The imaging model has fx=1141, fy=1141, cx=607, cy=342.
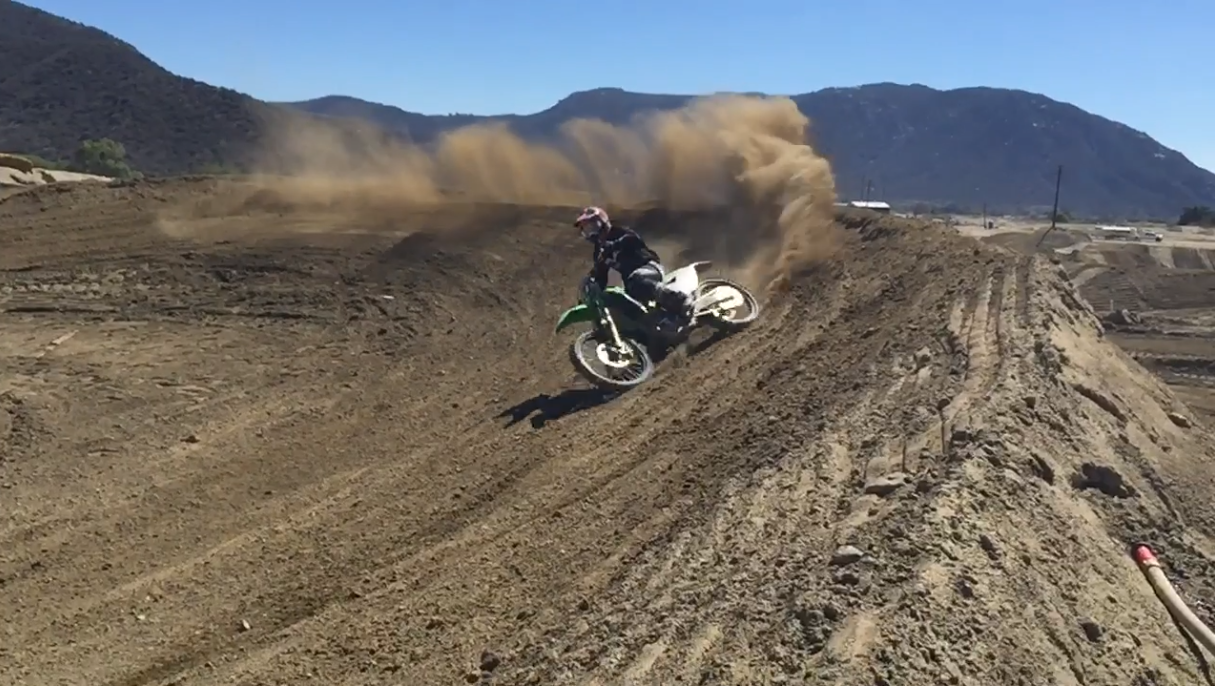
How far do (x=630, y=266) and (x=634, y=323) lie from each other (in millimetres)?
723

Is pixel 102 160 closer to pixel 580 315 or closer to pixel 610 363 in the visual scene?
pixel 580 315

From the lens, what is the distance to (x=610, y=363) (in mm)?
12383

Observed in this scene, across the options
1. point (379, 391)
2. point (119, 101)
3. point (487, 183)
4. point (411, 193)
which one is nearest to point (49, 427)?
point (379, 391)

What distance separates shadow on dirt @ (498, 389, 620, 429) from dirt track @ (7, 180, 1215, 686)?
0.08m

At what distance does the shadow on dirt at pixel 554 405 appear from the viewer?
1166 centimetres

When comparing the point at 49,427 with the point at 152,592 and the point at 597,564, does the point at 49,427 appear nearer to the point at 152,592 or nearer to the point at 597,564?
the point at 152,592

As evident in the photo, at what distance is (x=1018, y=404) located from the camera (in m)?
7.75

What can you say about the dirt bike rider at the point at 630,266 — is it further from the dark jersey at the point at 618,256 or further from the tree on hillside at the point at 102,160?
the tree on hillside at the point at 102,160

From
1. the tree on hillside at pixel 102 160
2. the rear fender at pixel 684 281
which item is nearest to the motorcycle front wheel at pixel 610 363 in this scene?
the rear fender at pixel 684 281

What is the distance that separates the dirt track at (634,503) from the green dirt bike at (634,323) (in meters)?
0.41

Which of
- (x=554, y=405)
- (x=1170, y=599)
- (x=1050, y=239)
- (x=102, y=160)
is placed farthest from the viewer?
(x=102, y=160)

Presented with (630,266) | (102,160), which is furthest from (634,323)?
(102,160)

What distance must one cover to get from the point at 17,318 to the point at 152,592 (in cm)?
1117

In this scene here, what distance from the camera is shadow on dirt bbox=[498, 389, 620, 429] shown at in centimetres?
1166
